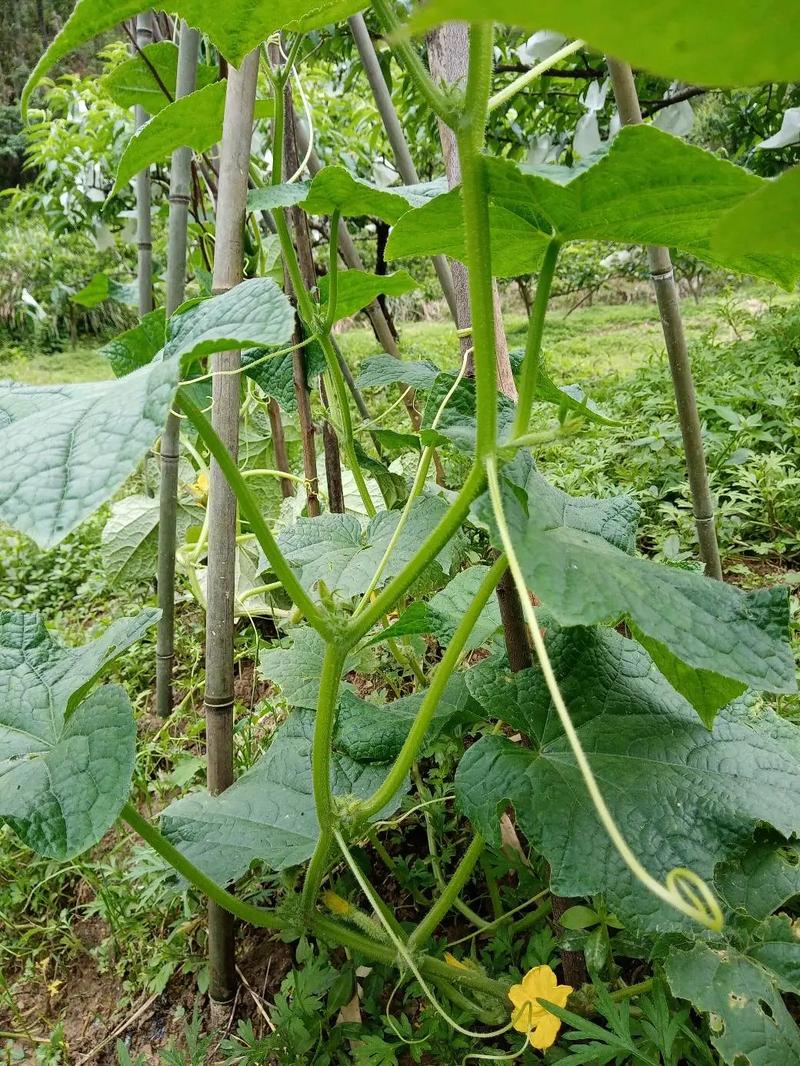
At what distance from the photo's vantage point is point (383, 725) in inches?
32.7

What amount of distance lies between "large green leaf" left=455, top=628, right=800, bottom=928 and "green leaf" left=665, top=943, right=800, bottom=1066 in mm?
64

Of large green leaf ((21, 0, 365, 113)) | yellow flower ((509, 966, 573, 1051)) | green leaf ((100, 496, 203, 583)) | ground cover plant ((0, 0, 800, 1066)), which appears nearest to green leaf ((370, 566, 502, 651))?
ground cover plant ((0, 0, 800, 1066))

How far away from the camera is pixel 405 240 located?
651 mm

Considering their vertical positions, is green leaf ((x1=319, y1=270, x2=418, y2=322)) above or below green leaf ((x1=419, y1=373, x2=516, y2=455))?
above

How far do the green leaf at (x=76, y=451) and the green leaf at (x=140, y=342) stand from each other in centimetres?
52

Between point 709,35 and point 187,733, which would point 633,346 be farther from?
point 709,35

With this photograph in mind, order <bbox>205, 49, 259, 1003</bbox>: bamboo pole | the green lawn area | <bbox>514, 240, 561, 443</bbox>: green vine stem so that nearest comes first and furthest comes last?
<bbox>514, 240, 561, 443</bbox>: green vine stem → <bbox>205, 49, 259, 1003</bbox>: bamboo pole → the green lawn area

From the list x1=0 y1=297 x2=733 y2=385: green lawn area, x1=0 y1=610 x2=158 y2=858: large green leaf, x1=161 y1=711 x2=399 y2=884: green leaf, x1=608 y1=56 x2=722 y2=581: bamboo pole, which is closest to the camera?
x1=0 y1=610 x2=158 y2=858: large green leaf

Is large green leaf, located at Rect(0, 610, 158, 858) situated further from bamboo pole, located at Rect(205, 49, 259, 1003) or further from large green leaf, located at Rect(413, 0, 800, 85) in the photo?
large green leaf, located at Rect(413, 0, 800, 85)

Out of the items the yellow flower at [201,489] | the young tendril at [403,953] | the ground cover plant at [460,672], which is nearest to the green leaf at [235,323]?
the ground cover plant at [460,672]

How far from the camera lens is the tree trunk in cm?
81

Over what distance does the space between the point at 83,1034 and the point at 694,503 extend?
1135mm

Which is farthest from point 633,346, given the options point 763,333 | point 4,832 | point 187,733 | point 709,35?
point 709,35

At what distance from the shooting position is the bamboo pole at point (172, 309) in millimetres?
1088
